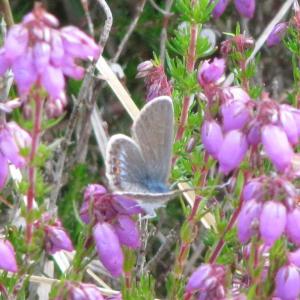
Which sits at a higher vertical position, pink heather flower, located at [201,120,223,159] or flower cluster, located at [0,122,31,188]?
flower cluster, located at [0,122,31,188]

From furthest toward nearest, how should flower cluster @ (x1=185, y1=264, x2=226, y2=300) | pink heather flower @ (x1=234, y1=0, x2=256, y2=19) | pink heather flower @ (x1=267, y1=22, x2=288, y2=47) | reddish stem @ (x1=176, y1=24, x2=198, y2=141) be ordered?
1. pink heather flower @ (x1=234, y1=0, x2=256, y2=19)
2. pink heather flower @ (x1=267, y1=22, x2=288, y2=47)
3. reddish stem @ (x1=176, y1=24, x2=198, y2=141)
4. flower cluster @ (x1=185, y1=264, x2=226, y2=300)

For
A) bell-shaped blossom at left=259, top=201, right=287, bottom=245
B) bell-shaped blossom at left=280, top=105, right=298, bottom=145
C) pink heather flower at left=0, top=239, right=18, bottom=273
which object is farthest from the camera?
pink heather flower at left=0, top=239, right=18, bottom=273

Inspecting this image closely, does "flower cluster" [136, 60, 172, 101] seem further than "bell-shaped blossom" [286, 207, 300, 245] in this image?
Yes

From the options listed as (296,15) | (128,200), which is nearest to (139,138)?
(128,200)

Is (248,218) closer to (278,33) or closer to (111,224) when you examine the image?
(111,224)

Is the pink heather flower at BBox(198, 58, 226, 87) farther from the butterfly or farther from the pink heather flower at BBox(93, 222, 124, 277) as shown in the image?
the pink heather flower at BBox(93, 222, 124, 277)

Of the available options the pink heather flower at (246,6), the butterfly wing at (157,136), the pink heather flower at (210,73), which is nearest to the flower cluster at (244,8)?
the pink heather flower at (246,6)

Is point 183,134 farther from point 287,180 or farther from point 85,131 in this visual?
point 85,131

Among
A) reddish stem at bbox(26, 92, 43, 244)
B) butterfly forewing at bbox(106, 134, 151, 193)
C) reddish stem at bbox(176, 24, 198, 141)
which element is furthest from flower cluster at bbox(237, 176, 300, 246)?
reddish stem at bbox(176, 24, 198, 141)
